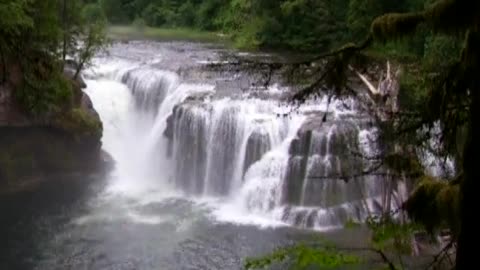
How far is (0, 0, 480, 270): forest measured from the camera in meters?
4.29

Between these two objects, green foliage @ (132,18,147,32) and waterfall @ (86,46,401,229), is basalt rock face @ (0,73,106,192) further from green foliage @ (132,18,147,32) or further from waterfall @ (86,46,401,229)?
green foliage @ (132,18,147,32)

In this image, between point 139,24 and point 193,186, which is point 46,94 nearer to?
point 193,186

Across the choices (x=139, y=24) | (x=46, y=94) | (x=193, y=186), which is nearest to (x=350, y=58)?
(x=193, y=186)

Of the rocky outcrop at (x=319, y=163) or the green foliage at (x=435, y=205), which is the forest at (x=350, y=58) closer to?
the green foliage at (x=435, y=205)

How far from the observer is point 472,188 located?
157 inches

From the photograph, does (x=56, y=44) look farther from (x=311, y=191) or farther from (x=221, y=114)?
(x=311, y=191)

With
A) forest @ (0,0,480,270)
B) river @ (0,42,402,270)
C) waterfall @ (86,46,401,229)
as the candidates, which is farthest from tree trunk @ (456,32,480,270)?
waterfall @ (86,46,401,229)

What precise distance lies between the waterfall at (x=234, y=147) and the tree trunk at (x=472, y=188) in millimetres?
11179

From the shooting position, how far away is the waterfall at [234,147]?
1798 centimetres

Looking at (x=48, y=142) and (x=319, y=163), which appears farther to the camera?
(x=48, y=142)

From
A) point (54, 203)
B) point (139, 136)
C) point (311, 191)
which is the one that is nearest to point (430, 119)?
point (311, 191)

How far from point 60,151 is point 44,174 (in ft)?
3.01

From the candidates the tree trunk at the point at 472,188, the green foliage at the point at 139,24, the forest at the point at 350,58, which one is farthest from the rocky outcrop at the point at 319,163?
the green foliage at the point at 139,24

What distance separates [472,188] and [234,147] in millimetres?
16330
